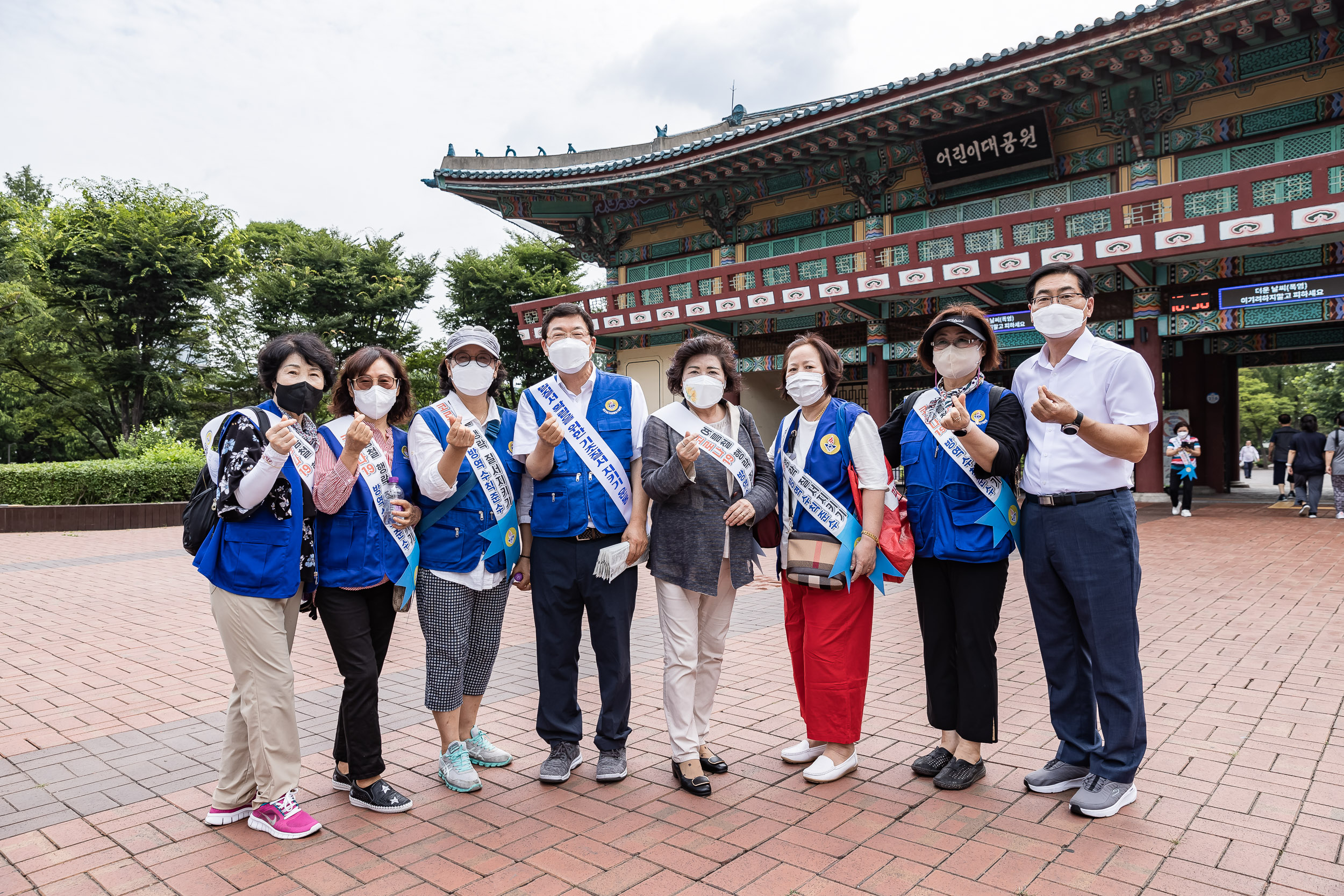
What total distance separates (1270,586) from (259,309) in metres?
27.6

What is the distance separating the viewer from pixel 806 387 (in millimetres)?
3607

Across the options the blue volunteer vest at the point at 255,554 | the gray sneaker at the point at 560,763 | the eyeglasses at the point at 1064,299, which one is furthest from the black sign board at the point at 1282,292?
the blue volunteer vest at the point at 255,554

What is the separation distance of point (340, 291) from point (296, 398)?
1013 inches

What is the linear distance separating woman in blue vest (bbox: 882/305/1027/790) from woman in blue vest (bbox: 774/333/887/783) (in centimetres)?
21

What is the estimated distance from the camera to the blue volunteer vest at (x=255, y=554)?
2984mm

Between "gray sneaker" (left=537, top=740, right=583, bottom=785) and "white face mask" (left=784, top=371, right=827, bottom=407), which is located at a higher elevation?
"white face mask" (left=784, top=371, right=827, bottom=407)

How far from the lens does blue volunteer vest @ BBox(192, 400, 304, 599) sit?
298cm

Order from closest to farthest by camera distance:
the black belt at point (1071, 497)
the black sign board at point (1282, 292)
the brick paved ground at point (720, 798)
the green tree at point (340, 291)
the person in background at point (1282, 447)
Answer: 1. the brick paved ground at point (720, 798)
2. the black belt at point (1071, 497)
3. the black sign board at point (1282, 292)
4. the person in background at point (1282, 447)
5. the green tree at point (340, 291)

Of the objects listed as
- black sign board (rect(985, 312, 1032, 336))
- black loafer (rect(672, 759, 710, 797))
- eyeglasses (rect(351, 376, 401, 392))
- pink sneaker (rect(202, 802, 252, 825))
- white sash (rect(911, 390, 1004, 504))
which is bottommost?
black loafer (rect(672, 759, 710, 797))

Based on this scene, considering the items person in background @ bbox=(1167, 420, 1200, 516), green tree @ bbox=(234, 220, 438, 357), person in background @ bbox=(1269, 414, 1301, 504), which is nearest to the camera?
person in background @ bbox=(1167, 420, 1200, 516)

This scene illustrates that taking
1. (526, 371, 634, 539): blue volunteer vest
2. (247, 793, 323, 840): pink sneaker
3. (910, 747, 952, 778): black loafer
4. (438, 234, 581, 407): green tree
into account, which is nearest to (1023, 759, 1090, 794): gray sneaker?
(910, 747, 952, 778): black loafer

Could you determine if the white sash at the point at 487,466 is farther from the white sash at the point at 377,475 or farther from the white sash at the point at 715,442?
the white sash at the point at 715,442

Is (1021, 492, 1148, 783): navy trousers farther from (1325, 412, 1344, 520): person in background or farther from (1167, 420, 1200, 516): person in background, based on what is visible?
(1325, 412, 1344, 520): person in background

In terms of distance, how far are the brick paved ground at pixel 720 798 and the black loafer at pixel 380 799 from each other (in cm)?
6
